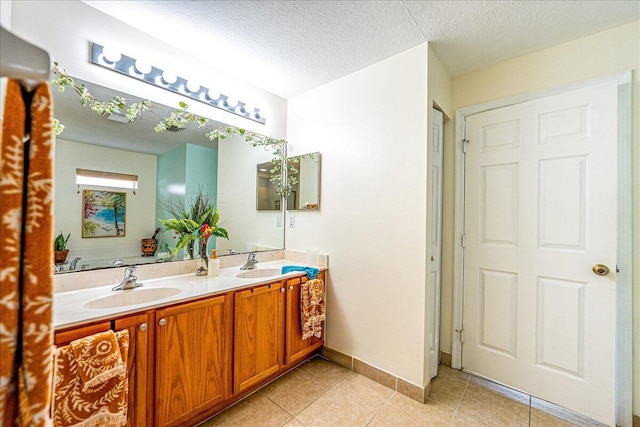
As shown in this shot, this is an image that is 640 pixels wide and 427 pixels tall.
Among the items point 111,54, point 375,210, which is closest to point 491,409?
point 375,210

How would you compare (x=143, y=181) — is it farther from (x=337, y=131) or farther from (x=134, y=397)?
(x=337, y=131)

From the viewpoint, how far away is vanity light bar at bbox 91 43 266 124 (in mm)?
1562

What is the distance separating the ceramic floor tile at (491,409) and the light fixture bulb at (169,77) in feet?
9.46

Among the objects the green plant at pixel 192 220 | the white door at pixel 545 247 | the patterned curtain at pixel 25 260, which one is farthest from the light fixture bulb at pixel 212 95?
the white door at pixel 545 247

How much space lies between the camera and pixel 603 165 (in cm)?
163

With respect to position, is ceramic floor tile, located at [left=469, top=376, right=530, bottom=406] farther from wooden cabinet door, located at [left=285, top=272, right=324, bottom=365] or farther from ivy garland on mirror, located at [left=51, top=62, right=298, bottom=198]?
ivy garland on mirror, located at [left=51, top=62, right=298, bottom=198]

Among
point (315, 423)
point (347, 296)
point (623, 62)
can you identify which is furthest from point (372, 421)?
point (623, 62)

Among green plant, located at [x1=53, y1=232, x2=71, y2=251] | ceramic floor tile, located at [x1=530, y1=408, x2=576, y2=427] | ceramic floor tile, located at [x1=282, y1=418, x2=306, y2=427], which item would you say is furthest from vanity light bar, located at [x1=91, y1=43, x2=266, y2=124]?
ceramic floor tile, located at [x1=530, y1=408, x2=576, y2=427]

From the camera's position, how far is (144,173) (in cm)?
179

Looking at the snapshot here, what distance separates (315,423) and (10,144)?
72.8 inches

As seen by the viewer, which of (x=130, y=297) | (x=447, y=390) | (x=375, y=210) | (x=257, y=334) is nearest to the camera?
(x=130, y=297)

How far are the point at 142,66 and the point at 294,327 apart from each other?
6.81 feet

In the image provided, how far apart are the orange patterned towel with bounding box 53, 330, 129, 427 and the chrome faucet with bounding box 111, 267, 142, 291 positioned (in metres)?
0.45

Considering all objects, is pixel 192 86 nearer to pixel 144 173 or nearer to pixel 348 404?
pixel 144 173
